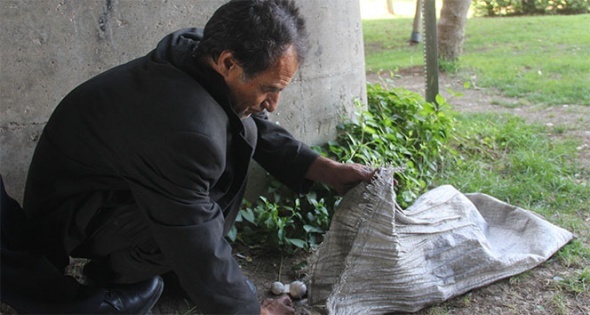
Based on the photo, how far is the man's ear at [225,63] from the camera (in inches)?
78.9

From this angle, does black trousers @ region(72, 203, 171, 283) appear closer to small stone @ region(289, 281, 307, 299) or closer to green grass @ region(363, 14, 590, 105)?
small stone @ region(289, 281, 307, 299)

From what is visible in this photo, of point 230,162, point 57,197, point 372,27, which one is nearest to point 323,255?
point 230,162

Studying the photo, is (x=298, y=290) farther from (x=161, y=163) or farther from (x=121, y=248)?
(x=161, y=163)

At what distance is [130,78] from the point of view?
2.11 m

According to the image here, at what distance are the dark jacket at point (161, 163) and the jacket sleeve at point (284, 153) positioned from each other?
29 cm

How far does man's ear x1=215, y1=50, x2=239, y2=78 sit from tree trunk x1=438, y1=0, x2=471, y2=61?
5.98 m

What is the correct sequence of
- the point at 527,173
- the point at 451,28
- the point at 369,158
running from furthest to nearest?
the point at 451,28, the point at 527,173, the point at 369,158

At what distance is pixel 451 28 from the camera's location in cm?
756

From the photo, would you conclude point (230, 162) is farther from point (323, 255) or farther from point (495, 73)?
point (495, 73)

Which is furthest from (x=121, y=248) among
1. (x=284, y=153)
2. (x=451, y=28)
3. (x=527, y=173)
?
(x=451, y=28)

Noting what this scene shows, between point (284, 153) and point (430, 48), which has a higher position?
point (430, 48)

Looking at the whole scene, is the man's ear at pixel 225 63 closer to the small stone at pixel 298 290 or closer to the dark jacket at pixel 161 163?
the dark jacket at pixel 161 163

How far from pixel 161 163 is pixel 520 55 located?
7.29m

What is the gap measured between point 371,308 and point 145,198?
1191 millimetres
